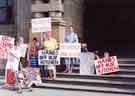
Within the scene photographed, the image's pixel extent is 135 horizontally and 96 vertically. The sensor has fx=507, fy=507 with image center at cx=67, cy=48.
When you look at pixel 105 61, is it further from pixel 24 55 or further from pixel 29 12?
pixel 29 12

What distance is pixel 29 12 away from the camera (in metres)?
20.5

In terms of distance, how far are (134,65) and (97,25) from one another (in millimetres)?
6259

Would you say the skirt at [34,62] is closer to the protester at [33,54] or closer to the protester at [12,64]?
the protester at [33,54]

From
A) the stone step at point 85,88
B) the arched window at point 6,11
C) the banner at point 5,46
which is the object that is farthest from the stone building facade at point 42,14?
the stone step at point 85,88

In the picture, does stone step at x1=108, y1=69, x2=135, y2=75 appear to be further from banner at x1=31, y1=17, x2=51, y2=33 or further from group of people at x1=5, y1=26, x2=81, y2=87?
banner at x1=31, y1=17, x2=51, y2=33

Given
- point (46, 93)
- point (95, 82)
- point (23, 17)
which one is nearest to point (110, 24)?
point (23, 17)

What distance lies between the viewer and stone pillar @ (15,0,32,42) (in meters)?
20.4

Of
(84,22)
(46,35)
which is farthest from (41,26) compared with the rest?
(84,22)

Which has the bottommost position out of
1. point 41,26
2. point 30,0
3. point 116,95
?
point 116,95

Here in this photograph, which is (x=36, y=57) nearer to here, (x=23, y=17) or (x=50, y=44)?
(x=50, y=44)

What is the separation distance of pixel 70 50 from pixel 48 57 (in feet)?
2.72

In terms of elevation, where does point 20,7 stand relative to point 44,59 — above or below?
above

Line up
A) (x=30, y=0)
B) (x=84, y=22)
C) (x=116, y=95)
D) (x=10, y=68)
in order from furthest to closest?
(x=84, y=22)
(x=30, y=0)
(x=10, y=68)
(x=116, y=95)

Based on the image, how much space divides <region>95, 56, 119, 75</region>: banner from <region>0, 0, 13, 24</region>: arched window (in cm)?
608
